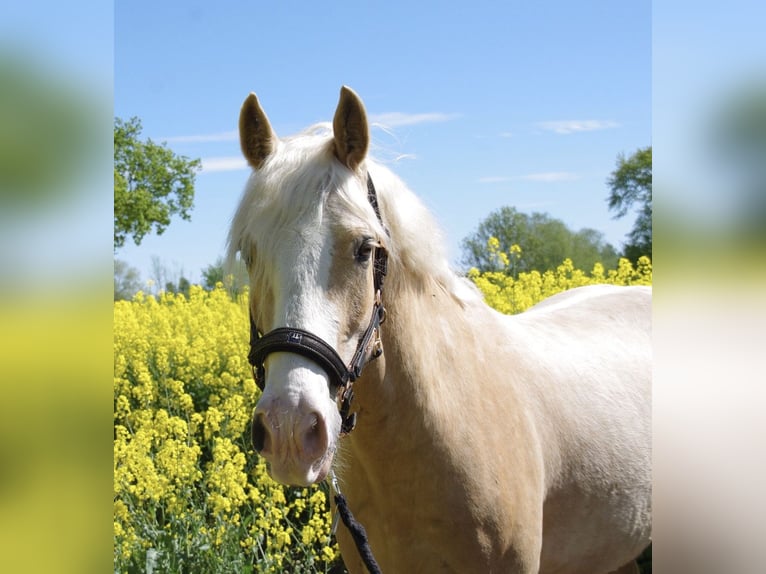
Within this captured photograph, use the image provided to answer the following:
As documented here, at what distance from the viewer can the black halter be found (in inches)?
64.2

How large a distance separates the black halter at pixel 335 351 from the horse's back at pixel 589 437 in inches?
33.9

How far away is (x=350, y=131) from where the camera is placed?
76.8 inches

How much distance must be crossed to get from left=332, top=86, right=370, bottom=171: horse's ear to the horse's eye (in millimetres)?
235

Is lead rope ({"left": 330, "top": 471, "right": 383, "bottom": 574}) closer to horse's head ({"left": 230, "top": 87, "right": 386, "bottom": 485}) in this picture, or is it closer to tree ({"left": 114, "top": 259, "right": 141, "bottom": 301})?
horse's head ({"left": 230, "top": 87, "right": 386, "bottom": 485})

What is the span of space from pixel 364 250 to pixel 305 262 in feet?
0.64

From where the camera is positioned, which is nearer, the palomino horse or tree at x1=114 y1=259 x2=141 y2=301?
the palomino horse

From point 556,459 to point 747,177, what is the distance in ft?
6.44

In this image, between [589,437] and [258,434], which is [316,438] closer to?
[258,434]

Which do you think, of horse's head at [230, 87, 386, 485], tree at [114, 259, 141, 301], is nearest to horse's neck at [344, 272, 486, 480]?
horse's head at [230, 87, 386, 485]

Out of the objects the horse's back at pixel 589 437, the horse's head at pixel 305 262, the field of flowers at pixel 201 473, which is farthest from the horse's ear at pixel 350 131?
the horse's back at pixel 589 437

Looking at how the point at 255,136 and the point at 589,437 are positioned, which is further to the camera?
the point at 589,437

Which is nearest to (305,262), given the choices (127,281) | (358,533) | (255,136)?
(255,136)

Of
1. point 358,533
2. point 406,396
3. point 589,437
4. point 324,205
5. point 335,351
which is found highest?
point 324,205

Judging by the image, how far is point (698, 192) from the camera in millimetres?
765
